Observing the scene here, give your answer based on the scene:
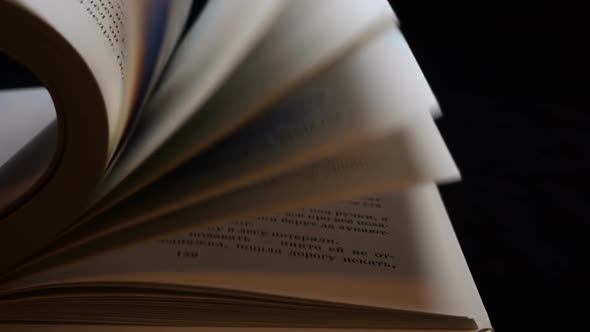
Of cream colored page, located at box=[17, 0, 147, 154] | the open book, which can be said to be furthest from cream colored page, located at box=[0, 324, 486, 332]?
cream colored page, located at box=[17, 0, 147, 154]

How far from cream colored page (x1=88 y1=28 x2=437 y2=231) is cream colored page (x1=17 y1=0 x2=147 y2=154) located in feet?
0.16

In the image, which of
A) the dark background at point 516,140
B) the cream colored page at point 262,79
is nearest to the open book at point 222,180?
the cream colored page at point 262,79

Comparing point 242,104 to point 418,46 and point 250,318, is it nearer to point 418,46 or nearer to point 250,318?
point 250,318

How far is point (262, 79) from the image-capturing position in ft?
1.15

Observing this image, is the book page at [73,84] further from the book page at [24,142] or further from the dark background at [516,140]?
the dark background at [516,140]

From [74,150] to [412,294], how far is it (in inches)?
8.1

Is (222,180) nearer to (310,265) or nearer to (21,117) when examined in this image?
(310,265)

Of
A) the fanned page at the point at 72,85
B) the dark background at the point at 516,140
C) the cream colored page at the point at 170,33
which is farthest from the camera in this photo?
the dark background at the point at 516,140

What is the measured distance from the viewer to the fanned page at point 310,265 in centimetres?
37

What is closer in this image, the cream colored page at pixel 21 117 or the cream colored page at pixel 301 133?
the cream colored page at pixel 301 133

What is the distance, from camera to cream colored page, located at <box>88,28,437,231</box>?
Result: 353 mm

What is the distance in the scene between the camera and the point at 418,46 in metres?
1.00

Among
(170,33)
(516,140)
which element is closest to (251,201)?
(170,33)

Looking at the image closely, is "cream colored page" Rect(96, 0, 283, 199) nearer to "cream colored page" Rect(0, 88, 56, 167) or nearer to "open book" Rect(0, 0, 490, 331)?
"open book" Rect(0, 0, 490, 331)
